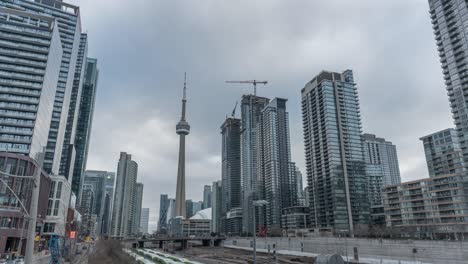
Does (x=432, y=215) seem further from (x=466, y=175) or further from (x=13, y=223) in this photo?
(x=13, y=223)

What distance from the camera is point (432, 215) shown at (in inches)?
5837

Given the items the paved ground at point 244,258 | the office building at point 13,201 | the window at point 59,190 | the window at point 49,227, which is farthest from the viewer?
the window at point 59,190

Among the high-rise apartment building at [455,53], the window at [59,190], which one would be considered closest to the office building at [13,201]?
the window at [59,190]

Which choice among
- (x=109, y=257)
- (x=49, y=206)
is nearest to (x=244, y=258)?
(x=109, y=257)

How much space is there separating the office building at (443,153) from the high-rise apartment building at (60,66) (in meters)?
202

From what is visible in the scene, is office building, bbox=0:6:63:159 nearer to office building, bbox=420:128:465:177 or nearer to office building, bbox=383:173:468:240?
office building, bbox=383:173:468:240

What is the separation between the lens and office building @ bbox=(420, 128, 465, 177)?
578ft

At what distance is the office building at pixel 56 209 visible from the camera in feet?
410

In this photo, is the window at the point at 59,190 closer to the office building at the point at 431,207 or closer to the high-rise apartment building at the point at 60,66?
the high-rise apartment building at the point at 60,66

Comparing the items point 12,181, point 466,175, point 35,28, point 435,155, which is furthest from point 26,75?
point 435,155

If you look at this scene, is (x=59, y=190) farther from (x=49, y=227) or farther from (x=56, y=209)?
(x=49, y=227)

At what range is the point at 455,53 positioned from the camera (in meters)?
169

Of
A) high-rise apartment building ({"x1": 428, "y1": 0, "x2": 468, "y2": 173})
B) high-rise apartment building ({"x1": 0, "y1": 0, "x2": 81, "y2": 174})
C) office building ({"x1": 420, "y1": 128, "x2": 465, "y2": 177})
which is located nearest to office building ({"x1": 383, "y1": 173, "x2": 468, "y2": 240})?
high-rise apartment building ({"x1": 428, "y1": 0, "x2": 468, "y2": 173})

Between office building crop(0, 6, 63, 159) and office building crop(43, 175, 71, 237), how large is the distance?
51.8ft
